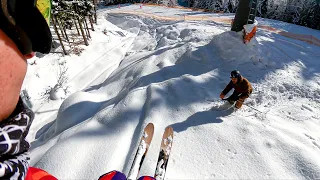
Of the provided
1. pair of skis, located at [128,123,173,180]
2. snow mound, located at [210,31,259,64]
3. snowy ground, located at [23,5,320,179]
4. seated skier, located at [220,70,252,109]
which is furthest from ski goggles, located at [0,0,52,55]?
snow mound, located at [210,31,259,64]

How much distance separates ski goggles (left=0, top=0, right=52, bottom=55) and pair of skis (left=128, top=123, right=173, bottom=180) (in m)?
2.88

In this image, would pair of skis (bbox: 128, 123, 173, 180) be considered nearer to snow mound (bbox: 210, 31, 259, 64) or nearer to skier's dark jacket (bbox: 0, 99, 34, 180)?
skier's dark jacket (bbox: 0, 99, 34, 180)

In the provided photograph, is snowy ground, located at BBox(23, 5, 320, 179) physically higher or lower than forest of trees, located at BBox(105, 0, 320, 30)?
lower

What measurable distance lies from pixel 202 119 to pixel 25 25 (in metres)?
4.86

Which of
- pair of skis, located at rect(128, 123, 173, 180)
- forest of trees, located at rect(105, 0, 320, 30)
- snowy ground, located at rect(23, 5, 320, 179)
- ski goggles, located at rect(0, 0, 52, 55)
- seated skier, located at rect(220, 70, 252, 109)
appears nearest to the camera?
ski goggles, located at rect(0, 0, 52, 55)

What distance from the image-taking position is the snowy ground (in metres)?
3.94

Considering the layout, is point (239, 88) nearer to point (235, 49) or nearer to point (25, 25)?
point (235, 49)

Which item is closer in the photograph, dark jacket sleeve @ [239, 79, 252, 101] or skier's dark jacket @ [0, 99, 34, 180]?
skier's dark jacket @ [0, 99, 34, 180]

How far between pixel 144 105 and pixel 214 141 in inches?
91.2

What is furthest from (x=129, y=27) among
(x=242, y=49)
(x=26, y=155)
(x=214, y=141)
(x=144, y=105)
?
(x=26, y=155)

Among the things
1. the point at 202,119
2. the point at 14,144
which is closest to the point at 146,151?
the point at 202,119

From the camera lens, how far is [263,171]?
376 cm

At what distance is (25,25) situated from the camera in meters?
0.74

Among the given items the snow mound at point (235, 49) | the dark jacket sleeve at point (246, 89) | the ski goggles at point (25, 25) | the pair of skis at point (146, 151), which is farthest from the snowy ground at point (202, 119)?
the ski goggles at point (25, 25)
